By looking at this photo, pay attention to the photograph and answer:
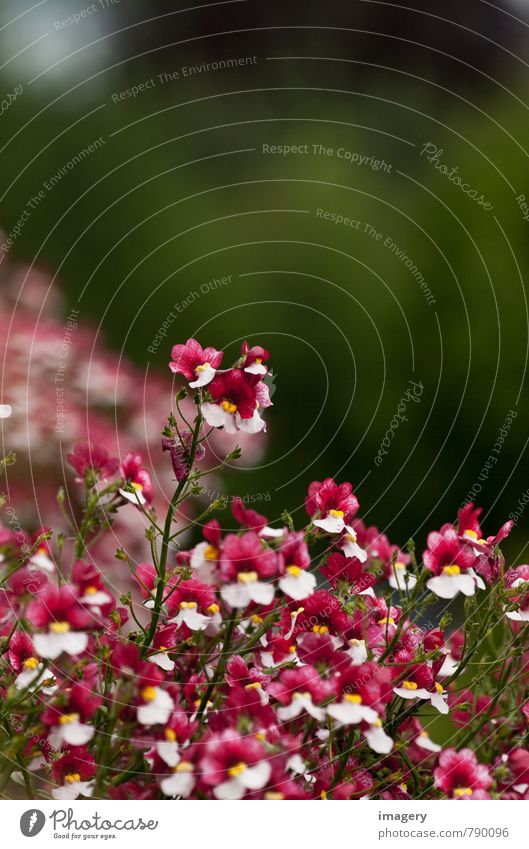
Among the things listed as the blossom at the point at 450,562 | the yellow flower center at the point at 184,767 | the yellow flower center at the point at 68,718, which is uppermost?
the blossom at the point at 450,562

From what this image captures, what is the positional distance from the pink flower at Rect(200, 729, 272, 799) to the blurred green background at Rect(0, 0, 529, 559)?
1.13 metres

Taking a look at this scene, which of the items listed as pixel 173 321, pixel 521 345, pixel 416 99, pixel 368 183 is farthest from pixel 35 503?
pixel 416 99

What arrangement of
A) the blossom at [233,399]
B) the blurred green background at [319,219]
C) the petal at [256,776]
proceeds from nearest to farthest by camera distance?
the petal at [256,776] < the blossom at [233,399] < the blurred green background at [319,219]

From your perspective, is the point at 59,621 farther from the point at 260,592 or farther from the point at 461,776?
the point at 461,776

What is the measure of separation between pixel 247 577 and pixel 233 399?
141 millimetres

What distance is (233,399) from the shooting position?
0.66m

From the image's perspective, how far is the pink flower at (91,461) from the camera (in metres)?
0.65

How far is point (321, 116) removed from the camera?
1.93 meters

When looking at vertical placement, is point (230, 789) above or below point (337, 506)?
below

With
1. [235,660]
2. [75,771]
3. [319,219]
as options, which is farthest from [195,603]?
[319,219]

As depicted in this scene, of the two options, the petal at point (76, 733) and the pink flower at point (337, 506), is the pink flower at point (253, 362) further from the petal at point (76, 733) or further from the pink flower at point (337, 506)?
the petal at point (76, 733)

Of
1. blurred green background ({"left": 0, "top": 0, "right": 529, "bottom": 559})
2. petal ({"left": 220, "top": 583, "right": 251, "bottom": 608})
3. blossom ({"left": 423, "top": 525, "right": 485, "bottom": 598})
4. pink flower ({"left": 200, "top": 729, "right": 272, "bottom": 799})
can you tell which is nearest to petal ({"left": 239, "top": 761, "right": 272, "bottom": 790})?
pink flower ({"left": 200, "top": 729, "right": 272, "bottom": 799})

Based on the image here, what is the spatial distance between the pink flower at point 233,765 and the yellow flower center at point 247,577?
104mm

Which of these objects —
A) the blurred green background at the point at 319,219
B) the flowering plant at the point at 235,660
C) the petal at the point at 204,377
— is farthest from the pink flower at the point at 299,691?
the blurred green background at the point at 319,219
